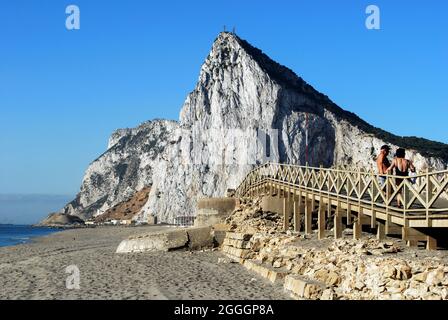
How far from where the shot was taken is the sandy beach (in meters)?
15.3

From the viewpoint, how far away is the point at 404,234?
1490 cm

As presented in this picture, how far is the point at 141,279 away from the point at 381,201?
7.44m

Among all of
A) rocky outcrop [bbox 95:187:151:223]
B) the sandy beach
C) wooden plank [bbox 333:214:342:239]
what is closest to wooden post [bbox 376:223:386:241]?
wooden plank [bbox 333:214:342:239]

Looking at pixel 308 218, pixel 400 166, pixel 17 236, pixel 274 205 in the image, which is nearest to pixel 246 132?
pixel 17 236

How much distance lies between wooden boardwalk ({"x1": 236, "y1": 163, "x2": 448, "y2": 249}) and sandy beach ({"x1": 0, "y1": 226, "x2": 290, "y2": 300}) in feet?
11.0

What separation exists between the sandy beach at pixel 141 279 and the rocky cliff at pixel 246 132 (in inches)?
2705

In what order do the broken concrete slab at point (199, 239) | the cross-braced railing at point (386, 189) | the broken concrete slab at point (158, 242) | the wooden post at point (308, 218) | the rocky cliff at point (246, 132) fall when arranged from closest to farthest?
1. the cross-braced railing at point (386, 189)
2. the wooden post at point (308, 218)
3. the broken concrete slab at point (158, 242)
4. the broken concrete slab at point (199, 239)
5. the rocky cliff at point (246, 132)

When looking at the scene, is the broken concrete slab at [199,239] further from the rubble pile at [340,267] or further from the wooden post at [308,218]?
the wooden post at [308,218]

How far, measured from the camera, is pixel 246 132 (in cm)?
9575

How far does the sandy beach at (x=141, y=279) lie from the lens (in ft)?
50.1

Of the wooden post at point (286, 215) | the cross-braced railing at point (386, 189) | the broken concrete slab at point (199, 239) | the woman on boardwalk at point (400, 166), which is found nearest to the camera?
the cross-braced railing at point (386, 189)

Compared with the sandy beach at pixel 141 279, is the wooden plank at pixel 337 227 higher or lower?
higher

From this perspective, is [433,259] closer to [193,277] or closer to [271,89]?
[193,277]

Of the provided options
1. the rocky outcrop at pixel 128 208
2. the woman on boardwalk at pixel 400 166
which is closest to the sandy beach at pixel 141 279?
the woman on boardwalk at pixel 400 166
